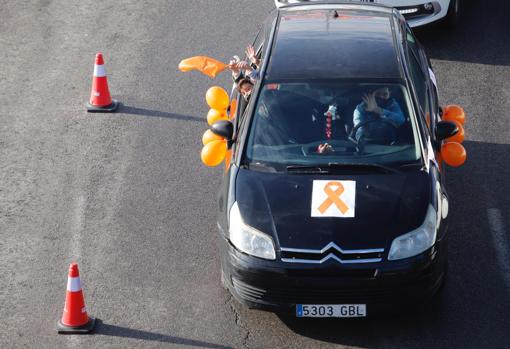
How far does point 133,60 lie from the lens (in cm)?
1449

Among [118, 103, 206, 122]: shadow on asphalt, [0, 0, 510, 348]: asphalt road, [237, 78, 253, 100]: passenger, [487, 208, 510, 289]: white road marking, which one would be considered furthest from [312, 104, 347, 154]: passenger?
[118, 103, 206, 122]: shadow on asphalt

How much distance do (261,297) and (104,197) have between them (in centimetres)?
317

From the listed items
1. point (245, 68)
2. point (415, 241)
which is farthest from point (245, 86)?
point (415, 241)

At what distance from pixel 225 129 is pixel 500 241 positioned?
280cm

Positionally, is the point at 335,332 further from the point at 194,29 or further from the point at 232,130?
the point at 194,29

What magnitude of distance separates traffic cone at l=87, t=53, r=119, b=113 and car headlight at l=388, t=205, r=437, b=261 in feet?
18.1

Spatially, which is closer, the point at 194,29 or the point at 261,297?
the point at 261,297

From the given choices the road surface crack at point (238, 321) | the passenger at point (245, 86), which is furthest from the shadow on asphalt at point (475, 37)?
the road surface crack at point (238, 321)

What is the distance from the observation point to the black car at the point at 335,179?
8.52 metres

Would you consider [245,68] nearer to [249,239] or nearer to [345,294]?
[249,239]

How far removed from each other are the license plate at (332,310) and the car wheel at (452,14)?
23.6 feet

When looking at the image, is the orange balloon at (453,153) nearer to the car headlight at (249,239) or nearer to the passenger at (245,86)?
the passenger at (245,86)

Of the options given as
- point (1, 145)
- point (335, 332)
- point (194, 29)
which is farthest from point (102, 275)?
point (194, 29)

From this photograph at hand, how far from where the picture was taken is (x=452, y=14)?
48.6 feet
